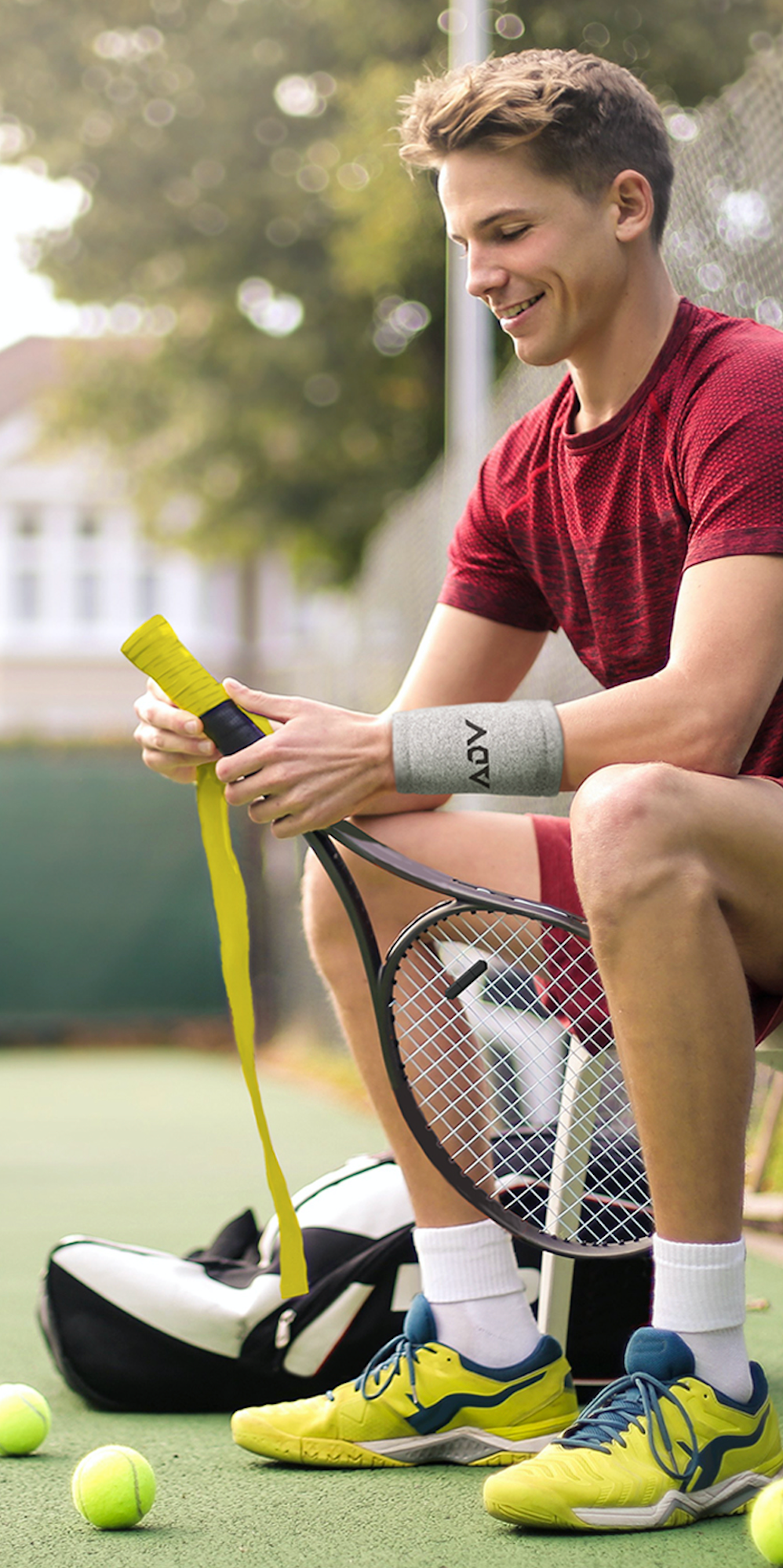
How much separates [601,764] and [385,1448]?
0.85 m

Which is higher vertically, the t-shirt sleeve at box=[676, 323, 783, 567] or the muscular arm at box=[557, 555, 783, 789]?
the t-shirt sleeve at box=[676, 323, 783, 567]

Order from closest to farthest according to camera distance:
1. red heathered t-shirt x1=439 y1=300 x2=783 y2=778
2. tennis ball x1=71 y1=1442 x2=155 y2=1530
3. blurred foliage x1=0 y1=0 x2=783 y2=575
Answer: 1. tennis ball x1=71 y1=1442 x2=155 y2=1530
2. red heathered t-shirt x1=439 y1=300 x2=783 y2=778
3. blurred foliage x1=0 y1=0 x2=783 y2=575

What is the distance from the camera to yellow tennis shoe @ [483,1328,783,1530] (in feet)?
Answer: 5.40

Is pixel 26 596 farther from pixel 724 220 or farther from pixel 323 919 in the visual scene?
pixel 323 919

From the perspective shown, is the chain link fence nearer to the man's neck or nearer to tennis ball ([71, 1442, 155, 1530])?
the man's neck

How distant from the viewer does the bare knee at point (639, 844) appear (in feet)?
5.46

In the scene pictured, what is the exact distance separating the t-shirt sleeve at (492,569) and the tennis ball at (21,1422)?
118 cm

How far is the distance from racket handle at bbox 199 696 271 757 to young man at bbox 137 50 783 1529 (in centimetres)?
3

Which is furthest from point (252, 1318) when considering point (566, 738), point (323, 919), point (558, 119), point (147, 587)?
point (147, 587)

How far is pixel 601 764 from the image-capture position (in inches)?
72.9

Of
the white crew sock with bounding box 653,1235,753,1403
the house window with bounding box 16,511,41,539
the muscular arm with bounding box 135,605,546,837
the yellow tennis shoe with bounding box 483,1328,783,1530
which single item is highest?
the house window with bounding box 16,511,41,539

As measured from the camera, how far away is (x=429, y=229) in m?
10.6

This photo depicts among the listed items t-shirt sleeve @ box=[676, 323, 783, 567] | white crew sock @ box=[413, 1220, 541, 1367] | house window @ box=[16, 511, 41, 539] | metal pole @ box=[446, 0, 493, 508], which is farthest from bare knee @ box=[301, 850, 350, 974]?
house window @ box=[16, 511, 41, 539]

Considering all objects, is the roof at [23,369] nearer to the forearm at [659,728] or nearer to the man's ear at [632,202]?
the man's ear at [632,202]
